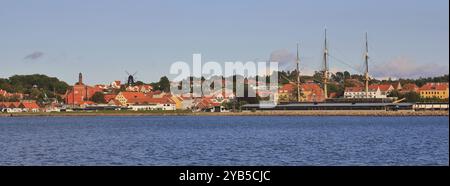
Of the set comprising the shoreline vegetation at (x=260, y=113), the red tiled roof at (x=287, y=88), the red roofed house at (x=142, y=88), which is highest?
the red roofed house at (x=142, y=88)

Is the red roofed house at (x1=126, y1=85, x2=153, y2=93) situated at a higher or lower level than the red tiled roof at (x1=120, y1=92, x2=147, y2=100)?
higher

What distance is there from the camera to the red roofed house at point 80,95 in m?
154

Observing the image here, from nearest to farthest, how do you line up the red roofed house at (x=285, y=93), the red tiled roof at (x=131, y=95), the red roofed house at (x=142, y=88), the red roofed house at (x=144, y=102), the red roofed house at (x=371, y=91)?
the red roofed house at (x=285, y=93)
the red roofed house at (x=144, y=102)
the red tiled roof at (x=131, y=95)
the red roofed house at (x=371, y=91)
the red roofed house at (x=142, y=88)

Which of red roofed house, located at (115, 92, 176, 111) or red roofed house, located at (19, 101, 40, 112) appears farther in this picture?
red roofed house, located at (115, 92, 176, 111)

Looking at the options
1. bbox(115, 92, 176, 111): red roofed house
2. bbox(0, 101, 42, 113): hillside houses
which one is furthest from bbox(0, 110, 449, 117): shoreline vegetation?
bbox(115, 92, 176, 111): red roofed house

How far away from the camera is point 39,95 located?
16550 cm

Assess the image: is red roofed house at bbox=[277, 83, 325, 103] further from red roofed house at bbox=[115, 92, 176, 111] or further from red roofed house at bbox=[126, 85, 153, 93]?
red roofed house at bbox=[126, 85, 153, 93]

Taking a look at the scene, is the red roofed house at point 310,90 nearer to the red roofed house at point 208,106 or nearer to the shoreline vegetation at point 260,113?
the red roofed house at point 208,106

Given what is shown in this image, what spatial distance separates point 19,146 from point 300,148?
497 inches

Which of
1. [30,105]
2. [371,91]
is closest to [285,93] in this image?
[371,91]

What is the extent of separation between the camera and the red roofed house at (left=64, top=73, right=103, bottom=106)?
154363 mm

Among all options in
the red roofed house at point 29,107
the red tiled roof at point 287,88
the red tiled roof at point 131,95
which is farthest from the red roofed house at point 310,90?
the red roofed house at point 29,107
